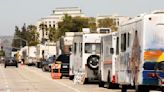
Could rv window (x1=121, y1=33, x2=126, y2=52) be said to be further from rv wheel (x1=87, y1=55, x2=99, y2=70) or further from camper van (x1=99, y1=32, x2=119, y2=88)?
rv wheel (x1=87, y1=55, x2=99, y2=70)

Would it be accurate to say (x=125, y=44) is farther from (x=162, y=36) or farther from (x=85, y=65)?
(x=85, y=65)

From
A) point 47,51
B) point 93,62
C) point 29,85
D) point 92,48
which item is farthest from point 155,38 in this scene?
point 47,51

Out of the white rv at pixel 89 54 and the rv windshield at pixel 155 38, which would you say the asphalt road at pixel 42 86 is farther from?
the rv windshield at pixel 155 38

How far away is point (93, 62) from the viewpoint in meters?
35.6

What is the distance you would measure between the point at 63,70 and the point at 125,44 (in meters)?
23.0

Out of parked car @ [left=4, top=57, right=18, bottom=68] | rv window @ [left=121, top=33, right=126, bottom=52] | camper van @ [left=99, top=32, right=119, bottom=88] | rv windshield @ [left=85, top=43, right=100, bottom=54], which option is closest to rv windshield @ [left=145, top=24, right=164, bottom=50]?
rv window @ [left=121, top=33, right=126, bottom=52]

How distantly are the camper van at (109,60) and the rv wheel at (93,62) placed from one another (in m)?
3.06

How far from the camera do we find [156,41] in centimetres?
2027

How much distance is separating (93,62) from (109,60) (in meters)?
6.43

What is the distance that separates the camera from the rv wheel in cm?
3530

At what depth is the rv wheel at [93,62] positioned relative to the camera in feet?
116

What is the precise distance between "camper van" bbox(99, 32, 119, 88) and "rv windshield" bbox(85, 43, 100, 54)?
12.4ft

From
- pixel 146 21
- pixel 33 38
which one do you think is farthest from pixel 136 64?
pixel 33 38

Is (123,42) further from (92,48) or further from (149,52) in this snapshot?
(92,48)
